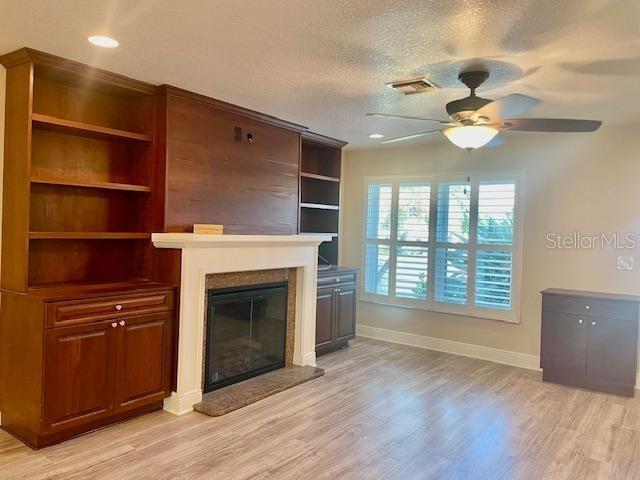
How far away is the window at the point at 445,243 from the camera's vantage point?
5.14 m

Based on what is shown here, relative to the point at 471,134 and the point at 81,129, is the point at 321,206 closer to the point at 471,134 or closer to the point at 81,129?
the point at 471,134

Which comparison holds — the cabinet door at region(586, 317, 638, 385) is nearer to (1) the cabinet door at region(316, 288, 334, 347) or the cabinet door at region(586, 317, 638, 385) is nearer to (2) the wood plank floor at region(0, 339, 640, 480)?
(2) the wood plank floor at region(0, 339, 640, 480)

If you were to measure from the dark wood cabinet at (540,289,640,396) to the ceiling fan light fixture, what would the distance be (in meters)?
2.20

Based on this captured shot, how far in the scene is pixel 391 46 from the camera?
8.76 ft

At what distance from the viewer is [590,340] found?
433 cm

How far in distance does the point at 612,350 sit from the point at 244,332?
10.8 feet

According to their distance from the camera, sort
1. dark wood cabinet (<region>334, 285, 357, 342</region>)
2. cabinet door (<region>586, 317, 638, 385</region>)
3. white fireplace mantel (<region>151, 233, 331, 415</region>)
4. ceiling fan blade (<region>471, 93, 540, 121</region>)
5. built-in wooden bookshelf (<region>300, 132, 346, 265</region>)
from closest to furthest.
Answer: ceiling fan blade (<region>471, 93, 540, 121</region>)
white fireplace mantel (<region>151, 233, 331, 415</region>)
cabinet door (<region>586, 317, 638, 385</region>)
dark wood cabinet (<region>334, 285, 357, 342</region>)
built-in wooden bookshelf (<region>300, 132, 346, 265</region>)

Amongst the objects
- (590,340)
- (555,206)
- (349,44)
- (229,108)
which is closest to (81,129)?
(229,108)

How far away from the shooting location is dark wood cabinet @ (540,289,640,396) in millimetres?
4168

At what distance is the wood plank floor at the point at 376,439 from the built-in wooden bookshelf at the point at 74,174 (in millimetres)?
1181

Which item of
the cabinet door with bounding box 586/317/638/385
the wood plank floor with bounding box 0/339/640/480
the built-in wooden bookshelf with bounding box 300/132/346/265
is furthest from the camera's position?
the built-in wooden bookshelf with bounding box 300/132/346/265

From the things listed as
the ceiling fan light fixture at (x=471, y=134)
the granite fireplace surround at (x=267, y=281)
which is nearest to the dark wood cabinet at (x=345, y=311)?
the granite fireplace surround at (x=267, y=281)

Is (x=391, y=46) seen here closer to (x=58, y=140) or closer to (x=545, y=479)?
(x=58, y=140)

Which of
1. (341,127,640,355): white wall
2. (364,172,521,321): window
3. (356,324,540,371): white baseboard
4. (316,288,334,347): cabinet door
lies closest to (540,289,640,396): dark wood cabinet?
(341,127,640,355): white wall
